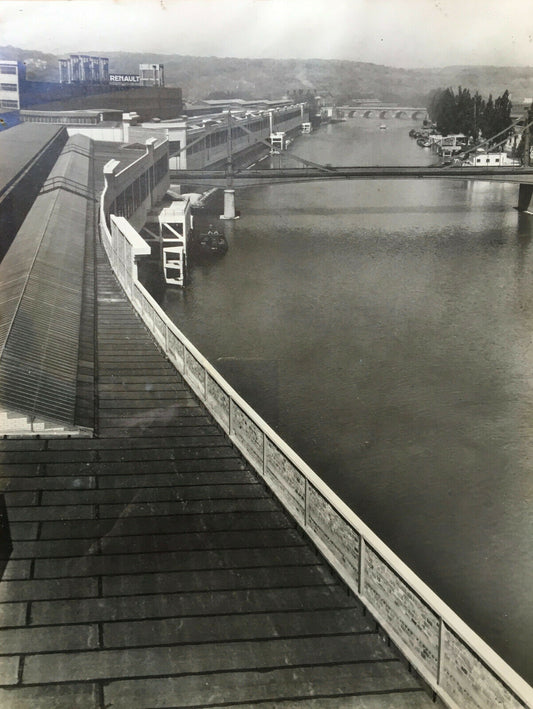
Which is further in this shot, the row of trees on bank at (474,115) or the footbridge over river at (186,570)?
the row of trees on bank at (474,115)

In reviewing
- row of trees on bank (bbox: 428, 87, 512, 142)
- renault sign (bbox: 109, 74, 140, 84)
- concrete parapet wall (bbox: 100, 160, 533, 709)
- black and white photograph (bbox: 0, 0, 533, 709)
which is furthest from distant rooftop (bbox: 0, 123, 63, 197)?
row of trees on bank (bbox: 428, 87, 512, 142)

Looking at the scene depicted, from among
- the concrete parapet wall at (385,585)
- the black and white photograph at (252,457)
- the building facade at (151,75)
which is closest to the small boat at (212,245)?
the black and white photograph at (252,457)

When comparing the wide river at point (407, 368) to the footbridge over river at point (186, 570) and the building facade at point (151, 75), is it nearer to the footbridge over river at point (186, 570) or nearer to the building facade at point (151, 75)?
the footbridge over river at point (186, 570)

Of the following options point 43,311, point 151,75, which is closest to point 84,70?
point 151,75

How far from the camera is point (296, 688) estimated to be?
2291mm

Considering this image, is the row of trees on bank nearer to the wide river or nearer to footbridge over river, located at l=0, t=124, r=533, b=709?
the wide river

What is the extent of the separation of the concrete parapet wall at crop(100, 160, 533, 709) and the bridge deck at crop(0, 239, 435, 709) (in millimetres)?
71

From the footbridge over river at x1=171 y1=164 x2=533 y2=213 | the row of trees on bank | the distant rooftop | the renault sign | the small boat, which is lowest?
the small boat

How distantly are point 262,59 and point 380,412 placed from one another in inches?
1887

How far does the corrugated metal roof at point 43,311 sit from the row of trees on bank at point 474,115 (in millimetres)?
30763

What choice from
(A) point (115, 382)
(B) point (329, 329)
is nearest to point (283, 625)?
(A) point (115, 382)

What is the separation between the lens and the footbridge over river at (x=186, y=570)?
2.28 meters

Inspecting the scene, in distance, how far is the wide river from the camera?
19.2 feet

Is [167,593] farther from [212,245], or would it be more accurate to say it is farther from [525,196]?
[525,196]
